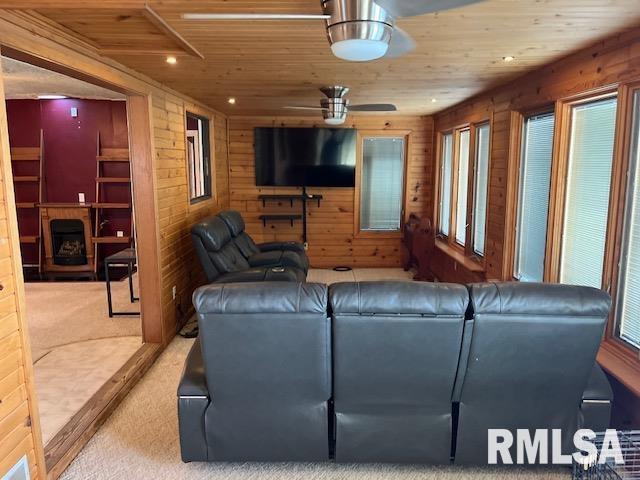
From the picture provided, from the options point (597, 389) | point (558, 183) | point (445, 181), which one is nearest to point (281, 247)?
point (445, 181)

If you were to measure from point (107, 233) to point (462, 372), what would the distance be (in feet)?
18.7

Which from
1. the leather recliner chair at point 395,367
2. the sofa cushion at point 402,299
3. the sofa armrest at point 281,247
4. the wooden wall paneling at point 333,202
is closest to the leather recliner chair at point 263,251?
the sofa armrest at point 281,247

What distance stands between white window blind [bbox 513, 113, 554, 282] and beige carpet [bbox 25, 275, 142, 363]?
11.6ft

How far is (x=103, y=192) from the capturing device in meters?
6.29

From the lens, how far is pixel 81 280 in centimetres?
617

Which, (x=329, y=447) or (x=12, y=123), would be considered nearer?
(x=329, y=447)

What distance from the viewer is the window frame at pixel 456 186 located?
16.0 feet

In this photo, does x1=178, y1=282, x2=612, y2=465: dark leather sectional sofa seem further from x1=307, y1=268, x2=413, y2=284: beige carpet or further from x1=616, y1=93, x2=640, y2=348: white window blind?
x1=307, y1=268, x2=413, y2=284: beige carpet

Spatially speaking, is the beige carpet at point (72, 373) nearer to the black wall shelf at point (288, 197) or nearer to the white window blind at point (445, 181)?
the black wall shelf at point (288, 197)

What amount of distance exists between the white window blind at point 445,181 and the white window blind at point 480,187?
1.13 metres

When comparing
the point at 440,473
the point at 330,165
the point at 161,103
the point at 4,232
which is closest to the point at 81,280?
the point at 161,103

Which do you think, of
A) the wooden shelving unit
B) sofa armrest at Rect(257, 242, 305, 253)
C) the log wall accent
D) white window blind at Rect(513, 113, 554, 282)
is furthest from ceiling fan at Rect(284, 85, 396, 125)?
the wooden shelving unit

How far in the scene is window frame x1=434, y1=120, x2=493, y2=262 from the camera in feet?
16.0

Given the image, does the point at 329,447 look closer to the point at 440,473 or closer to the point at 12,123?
the point at 440,473
